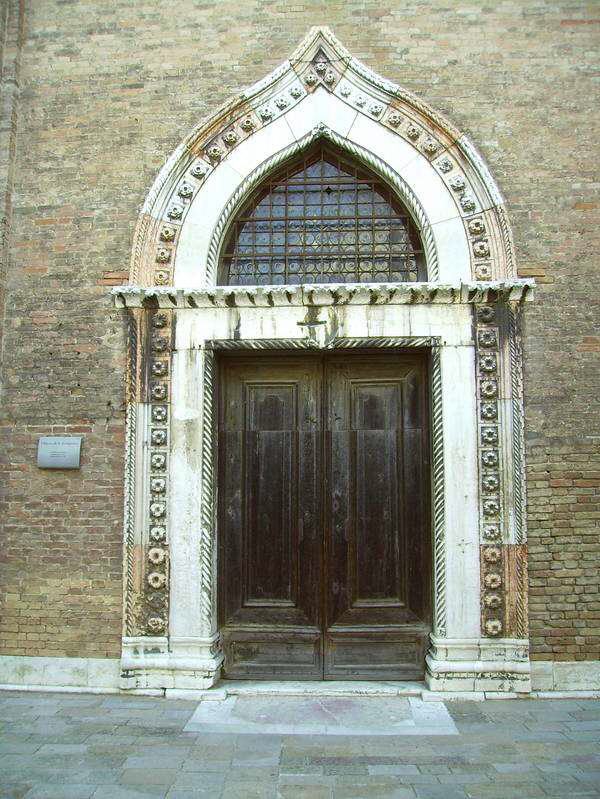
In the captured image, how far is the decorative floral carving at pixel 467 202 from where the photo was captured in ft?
19.2

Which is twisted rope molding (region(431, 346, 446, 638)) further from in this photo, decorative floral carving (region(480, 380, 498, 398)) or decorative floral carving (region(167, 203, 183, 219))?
decorative floral carving (region(167, 203, 183, 219))

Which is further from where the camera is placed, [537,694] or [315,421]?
[315,421]

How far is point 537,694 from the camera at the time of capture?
5375 mm

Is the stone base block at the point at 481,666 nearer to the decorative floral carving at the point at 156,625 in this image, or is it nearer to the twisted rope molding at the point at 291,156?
the decorative floral carving at the point at 156,625

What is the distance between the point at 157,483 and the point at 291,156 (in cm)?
323

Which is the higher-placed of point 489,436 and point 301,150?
point 301,150

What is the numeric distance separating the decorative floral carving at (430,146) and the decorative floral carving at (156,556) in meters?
4.26

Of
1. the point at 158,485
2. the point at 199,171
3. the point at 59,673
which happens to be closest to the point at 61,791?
the point at 59,673

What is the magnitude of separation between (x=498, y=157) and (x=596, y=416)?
8.03ft

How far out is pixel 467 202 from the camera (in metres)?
5.86

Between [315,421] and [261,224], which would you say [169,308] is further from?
[315,421]

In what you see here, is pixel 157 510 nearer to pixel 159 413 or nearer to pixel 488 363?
pixel 159 413

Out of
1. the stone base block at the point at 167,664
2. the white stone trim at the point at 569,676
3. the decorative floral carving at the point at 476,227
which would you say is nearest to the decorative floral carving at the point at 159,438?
the stone base block at the point at 167,664

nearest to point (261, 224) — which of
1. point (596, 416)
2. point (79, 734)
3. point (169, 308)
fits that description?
point (169, 308)
